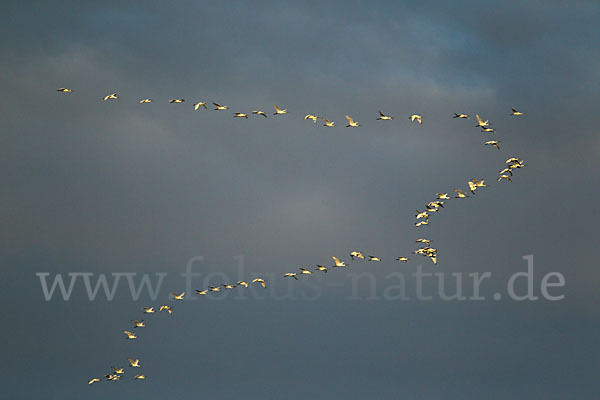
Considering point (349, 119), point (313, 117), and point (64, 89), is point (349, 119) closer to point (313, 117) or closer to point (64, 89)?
point (313, 117)

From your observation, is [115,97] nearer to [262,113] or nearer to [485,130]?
[262,113]

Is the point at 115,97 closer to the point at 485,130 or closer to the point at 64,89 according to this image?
the point at 64,89

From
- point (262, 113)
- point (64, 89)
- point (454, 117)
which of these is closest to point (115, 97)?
point (64, 89)

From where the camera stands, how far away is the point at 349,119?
656ft

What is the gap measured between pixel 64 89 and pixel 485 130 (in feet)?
184

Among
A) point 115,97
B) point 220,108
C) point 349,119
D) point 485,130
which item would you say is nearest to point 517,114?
point 485,130

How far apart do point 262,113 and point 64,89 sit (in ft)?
86.7

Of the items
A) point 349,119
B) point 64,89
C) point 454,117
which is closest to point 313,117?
point 349,119

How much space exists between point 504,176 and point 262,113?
33.7 metres

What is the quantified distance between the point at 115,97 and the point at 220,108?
14018 mm

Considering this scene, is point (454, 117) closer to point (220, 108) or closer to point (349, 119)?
point (349, 119)

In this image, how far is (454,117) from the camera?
200 metres

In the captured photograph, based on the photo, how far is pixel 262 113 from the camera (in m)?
196

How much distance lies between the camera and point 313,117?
652 feet
